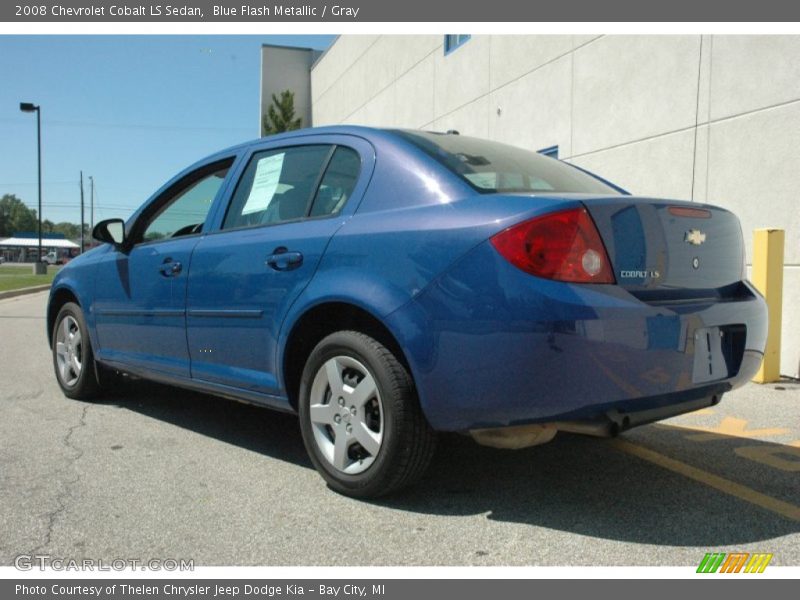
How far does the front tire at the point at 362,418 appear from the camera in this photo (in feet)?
8.93

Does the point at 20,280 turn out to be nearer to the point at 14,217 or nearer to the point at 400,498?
the point at 400,498

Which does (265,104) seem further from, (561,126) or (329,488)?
(329,488)

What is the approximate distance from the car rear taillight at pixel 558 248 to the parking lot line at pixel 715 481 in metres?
1.29

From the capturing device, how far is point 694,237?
2809 millimetres

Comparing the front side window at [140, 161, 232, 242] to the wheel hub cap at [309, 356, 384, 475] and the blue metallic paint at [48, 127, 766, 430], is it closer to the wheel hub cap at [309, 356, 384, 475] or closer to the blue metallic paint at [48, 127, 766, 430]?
the blue metallic paint at [48, 127, 766, 430]

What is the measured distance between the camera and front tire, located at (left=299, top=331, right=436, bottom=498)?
2721mm

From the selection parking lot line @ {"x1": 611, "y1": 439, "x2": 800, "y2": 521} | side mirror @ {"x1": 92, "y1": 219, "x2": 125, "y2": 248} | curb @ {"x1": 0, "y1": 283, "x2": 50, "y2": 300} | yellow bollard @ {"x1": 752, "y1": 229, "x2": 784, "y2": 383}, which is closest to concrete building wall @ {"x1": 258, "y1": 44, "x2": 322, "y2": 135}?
curb @ {"x1": 0, "y1": 283, "x2": 50, "y2": 300}

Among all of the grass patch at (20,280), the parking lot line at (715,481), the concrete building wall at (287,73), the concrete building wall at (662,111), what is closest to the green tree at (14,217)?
the grass patch at (20,280)

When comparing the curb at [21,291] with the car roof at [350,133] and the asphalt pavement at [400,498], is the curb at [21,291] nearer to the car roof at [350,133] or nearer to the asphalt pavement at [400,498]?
the asphalt pavement at [400,498]

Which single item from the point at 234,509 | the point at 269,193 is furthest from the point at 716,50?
the point at 234,509

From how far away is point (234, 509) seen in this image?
113 inches

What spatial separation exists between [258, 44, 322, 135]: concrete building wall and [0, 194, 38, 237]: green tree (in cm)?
11833

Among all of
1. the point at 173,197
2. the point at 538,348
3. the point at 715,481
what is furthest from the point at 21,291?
the point at 538,348

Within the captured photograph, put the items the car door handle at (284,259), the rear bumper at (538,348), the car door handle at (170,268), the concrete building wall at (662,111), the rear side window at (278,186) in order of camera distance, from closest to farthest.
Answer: the rear bumper at (538,348) → the car door handle at (284,259) → the rear side window at (278,186) → the car door handle at (170,268) → the concrete building wall at (662,111)
